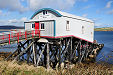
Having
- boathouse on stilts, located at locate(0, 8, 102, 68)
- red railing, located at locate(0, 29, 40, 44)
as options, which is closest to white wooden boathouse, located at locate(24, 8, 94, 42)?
boathouse on stilts, located at locate(0, 8, 102, 68)

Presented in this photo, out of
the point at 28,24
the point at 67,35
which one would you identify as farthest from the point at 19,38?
the point at 67,35

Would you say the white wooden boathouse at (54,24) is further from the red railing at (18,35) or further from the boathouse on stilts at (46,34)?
the red railing at (18,35)

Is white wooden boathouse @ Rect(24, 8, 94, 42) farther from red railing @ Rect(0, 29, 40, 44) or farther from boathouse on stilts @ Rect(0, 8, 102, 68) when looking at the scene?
red railing @ Rect(0, 29, 40, 44)

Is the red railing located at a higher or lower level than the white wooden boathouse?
lower

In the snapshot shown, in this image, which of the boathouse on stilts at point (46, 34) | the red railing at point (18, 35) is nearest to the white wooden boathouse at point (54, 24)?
the boathouse on stilts at point (46, 34)

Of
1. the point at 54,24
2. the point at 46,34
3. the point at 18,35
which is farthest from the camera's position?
the point at 46,34

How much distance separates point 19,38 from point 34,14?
5.90 meters

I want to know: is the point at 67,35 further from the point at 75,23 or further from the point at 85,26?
the point at 85,26

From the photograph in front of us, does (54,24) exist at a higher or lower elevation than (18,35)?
higher

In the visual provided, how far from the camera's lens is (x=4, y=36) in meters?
12.5

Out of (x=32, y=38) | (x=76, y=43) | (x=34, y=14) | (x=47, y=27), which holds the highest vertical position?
(x=34, y=14)

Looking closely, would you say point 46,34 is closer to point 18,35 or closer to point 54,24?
point 54,24

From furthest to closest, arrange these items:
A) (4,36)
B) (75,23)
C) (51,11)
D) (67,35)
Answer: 1. (75,23)
2. (67,35)
3. (51,11)
4. (4,36)

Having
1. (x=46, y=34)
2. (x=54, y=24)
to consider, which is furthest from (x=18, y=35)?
(x=54, y=24)
